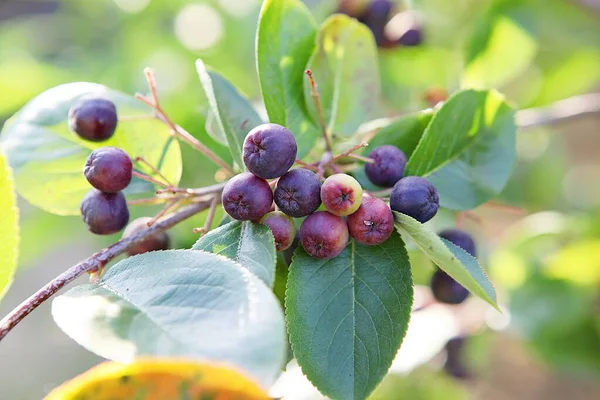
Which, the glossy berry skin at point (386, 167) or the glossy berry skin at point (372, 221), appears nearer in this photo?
the glossy berry skin at point (372, 221)

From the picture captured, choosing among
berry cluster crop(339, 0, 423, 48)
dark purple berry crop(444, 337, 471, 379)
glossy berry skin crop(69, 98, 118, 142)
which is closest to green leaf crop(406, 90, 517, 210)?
glossy berry skin crop(69, 98, 118, 142)

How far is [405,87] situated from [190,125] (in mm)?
725

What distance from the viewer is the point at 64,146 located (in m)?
1.15

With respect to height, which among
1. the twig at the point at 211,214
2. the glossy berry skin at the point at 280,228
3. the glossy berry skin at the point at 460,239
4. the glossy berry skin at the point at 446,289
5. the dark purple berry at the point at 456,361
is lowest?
the dark purple berry at the point at 456,361

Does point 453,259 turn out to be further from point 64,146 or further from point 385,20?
point 385,20

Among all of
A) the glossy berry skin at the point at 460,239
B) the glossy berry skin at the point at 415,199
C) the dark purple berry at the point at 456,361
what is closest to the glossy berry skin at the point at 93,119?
the glossy berry skin at the point at 415,199

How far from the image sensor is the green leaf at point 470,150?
1080 millimetres

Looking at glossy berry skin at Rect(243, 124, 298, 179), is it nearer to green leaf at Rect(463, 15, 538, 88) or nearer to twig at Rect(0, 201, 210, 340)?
twig at Rect(0, 201, 210, 340)

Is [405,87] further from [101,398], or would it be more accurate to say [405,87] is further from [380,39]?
[101,398]

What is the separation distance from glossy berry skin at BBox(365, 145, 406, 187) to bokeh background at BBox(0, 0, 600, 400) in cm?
43

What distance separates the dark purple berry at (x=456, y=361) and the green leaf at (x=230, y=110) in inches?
46.9

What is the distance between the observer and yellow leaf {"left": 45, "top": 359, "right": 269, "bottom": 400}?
0.64 m

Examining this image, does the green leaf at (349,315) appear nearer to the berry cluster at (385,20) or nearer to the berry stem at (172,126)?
Result: the berry stem at (172,126)

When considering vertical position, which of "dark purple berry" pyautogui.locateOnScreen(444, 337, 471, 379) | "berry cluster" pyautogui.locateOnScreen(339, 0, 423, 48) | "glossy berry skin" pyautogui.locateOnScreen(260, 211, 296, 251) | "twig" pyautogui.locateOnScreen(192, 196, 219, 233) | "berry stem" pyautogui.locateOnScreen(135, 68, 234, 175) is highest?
"berry stem" pyautogui.locateOnScreen(135, 68, 234, 175)
